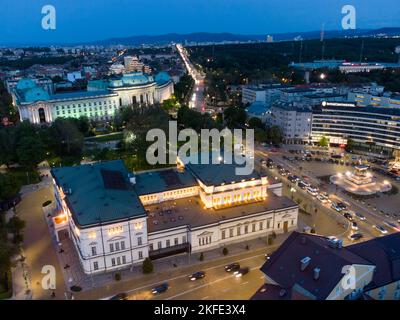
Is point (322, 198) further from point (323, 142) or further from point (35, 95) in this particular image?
point (35, 95)

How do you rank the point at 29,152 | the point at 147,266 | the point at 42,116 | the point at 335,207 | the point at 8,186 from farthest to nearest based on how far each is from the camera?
the point at 42,116
the point at 29,152
the point at 335,207
the point at 8,186
the point at 147,266

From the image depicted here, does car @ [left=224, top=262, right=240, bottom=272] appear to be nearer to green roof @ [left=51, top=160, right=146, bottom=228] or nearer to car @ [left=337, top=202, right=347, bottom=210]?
green roof @ [left=51, top=160, right=146, bottom=228]

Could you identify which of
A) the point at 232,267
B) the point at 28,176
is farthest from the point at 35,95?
the point at 232,267

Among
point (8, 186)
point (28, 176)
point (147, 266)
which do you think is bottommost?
point (147, 266)

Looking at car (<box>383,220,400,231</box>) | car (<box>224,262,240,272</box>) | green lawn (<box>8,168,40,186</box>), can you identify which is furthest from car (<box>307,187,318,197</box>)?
green lawn (<box>8,168,40,186</box>)

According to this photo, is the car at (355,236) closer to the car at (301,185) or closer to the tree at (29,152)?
the car at (301,185)

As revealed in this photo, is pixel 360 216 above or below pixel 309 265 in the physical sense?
below

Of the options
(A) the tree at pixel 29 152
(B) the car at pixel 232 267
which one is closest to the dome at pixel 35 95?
(A) the tree at pixel 29 152
